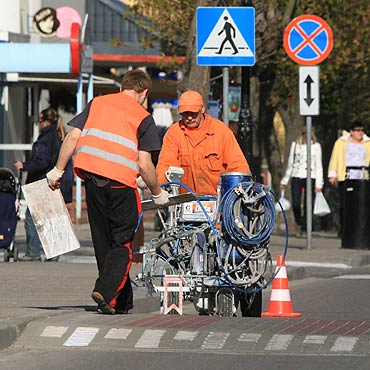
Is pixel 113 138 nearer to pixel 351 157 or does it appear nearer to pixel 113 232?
pixel 113 232

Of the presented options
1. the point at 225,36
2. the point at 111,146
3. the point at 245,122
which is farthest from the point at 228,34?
the point at 111,146

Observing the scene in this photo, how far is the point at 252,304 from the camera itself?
12.4m

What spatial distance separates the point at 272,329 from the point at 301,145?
51.8 ft

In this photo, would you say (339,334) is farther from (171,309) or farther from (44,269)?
(44,269)

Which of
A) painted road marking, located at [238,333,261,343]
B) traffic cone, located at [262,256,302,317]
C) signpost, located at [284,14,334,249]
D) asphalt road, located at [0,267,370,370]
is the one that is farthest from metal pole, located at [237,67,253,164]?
painted road marking, located at [238,333,261,343]

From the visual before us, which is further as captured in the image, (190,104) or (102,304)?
(190,104)

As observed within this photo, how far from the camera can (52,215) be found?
12.1m

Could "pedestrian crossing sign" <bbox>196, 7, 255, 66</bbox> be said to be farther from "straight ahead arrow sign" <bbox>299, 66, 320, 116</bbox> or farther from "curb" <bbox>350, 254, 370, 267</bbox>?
"straight ahead arrow sign" <bbox>299, 66, 320, 116</bbox>

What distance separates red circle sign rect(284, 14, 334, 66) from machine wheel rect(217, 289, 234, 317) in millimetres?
10299

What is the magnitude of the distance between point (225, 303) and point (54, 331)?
1.78m

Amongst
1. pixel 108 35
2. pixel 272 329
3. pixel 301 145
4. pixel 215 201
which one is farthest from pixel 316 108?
pixel 108 35

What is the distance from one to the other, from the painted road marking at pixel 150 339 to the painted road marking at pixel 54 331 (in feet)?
1.91

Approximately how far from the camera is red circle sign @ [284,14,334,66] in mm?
21922

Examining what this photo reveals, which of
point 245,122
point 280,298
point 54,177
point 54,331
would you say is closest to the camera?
point 54,331
